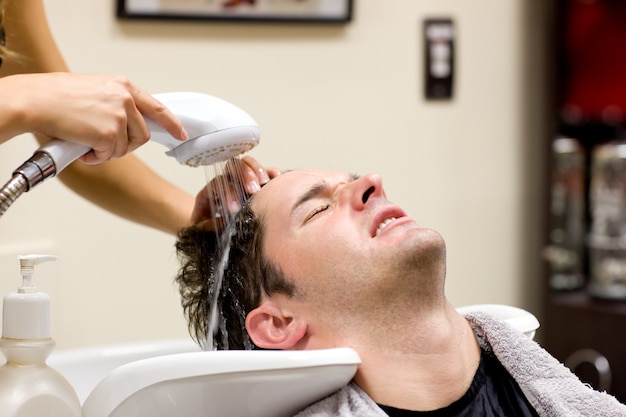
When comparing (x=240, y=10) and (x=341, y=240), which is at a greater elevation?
(x=240, y=10)

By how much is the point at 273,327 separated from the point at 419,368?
0.24 metres

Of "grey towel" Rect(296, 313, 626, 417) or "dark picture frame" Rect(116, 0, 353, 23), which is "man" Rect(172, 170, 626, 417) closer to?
"grey towel" Rect(296, 313, 626, 417)

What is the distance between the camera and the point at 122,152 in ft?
3.93

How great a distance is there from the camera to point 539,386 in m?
1.27

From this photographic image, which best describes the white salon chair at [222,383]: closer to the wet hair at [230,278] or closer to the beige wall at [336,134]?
the wet hair at [230,278]

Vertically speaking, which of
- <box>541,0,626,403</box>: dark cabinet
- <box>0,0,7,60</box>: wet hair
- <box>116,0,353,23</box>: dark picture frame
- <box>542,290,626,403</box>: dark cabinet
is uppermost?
<box>116,0,353,23</box>: dark picture frame

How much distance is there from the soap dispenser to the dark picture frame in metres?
1.46

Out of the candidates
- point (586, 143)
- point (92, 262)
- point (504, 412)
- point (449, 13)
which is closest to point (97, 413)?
point (504, 412)

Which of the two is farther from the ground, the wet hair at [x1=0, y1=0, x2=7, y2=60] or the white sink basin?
the wet hair at [x1=0, y1=0, x2=7, y2=60]

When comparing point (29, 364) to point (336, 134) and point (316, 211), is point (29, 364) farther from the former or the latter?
point (336, 134)

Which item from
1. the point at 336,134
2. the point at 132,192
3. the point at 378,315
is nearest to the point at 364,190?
the point at 378,315

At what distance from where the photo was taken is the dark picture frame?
95.7 inches

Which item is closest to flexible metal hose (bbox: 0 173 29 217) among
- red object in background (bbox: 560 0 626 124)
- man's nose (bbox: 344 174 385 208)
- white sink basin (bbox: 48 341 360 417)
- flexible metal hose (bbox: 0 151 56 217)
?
flexible metal hose (bbox: 0 151 56 217)

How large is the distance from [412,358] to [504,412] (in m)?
0.18
